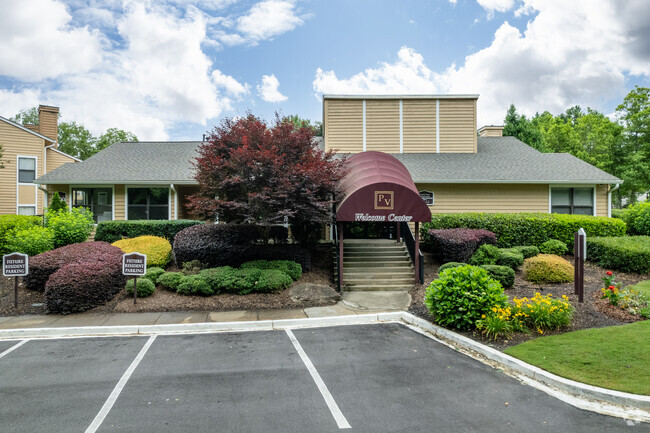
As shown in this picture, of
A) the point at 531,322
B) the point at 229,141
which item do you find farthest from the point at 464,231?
the point at 229,141

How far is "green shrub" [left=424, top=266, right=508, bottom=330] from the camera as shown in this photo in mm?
7145

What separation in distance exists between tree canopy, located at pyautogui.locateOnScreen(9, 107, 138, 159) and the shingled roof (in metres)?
28.0

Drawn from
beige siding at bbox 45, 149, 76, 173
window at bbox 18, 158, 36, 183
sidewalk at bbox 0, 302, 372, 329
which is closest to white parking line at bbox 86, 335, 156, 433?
sidewalk at bbox 0, 302, 372, 329

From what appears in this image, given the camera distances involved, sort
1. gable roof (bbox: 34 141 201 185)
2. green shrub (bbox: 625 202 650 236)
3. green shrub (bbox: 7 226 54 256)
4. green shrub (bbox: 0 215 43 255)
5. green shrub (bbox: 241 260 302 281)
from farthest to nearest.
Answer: gable roof (bbox: 34 141 201 185) < green shrub (bbox: 625 202 650 236) < green shrub (bbox: 0 215 43 255) < green shrub (bbox: 7 226 54 256) < green shrub (bbox: 241 260 302 281)

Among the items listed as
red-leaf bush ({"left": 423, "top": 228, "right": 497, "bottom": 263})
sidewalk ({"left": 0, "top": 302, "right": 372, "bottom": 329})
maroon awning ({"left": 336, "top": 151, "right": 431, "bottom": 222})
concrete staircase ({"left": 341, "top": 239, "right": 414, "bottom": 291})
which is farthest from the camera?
red-leaf bush ({"left": 423, "top": 228, "right": 497, "bottom": 263})

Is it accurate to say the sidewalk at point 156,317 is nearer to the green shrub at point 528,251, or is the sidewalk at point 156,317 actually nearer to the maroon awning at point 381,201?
the maroon awning at point 381,201

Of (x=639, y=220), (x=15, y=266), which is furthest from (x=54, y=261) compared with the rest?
(x=639, y=220)

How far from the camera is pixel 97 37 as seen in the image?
50.4 ft

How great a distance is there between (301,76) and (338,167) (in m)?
8.58

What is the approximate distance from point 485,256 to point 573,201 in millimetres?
8452

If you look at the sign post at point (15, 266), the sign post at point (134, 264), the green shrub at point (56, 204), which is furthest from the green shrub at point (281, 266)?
the green shrub at point (56, 204)

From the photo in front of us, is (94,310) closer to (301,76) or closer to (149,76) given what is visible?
(149,76)

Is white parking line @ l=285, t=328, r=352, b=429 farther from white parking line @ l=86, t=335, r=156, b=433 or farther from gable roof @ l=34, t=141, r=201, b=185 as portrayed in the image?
gable roof @ l=34, t=141, r=201, b=185

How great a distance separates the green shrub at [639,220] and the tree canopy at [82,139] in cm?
A: 4829
